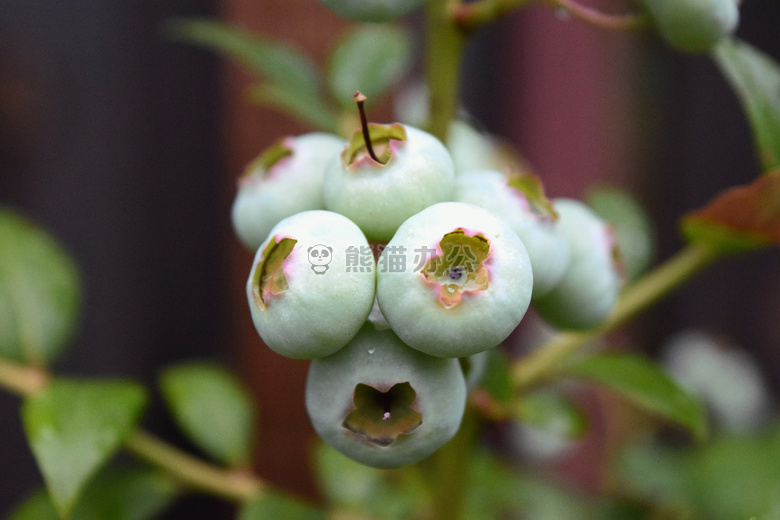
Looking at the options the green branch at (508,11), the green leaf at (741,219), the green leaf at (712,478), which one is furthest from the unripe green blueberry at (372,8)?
the green leaf at (712,478)

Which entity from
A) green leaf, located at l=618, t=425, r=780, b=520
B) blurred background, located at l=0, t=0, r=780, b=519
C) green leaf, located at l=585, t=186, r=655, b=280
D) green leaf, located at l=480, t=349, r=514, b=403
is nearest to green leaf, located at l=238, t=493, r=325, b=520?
green leaf, located at l=480, t=349, r=514, b=403

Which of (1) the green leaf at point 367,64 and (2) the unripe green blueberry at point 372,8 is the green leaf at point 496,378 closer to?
(2) the unripe green blueberry at point 372,8

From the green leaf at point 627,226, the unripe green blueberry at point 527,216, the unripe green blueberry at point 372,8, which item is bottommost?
the green leaf at point 627,226

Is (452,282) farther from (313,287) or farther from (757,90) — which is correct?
(757,90)

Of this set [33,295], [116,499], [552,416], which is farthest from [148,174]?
[552,416]

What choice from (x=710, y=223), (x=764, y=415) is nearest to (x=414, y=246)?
(x=710, y=223)

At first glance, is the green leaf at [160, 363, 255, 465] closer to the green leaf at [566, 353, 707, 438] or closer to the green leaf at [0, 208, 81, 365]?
the green leaf at [0, 208, 81, 365]
